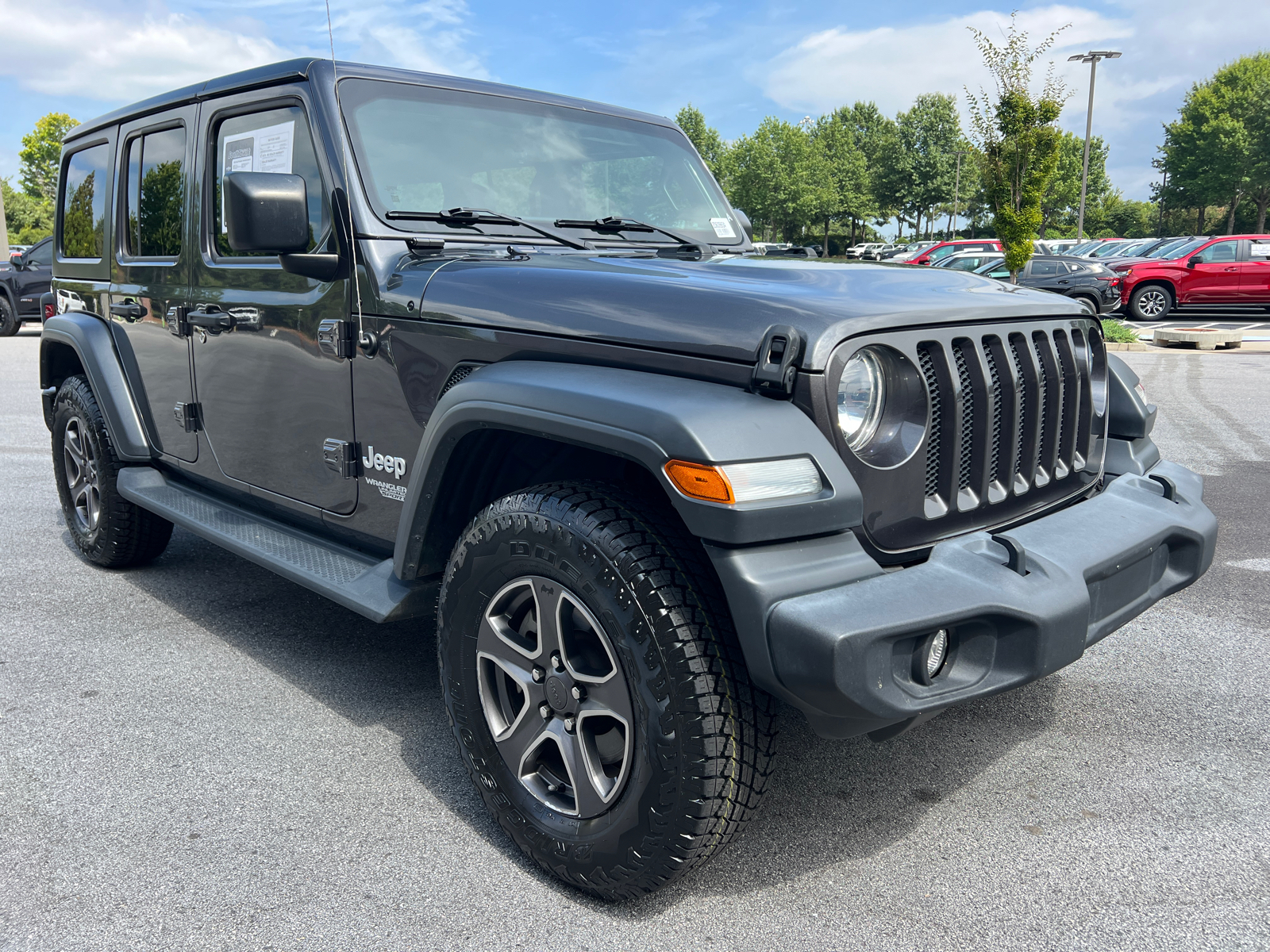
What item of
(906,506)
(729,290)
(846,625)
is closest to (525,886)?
(846,625)

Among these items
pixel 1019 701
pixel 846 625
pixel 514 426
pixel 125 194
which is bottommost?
pixel 1019 701

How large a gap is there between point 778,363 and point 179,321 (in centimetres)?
261

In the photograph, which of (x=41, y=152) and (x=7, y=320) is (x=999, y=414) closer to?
(x=7, y=320)

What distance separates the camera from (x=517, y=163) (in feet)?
10.5

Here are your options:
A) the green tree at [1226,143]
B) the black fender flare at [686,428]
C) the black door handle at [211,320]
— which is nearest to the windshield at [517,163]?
the black door handle at [211,320]

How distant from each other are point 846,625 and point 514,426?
33.9 inches

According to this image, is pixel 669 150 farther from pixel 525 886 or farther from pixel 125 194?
pixel 525 886

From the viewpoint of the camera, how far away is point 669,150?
3797 mm

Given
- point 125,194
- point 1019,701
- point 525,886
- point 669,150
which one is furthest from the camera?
point 125,194

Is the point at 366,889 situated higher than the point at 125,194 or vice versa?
the point at 125,194

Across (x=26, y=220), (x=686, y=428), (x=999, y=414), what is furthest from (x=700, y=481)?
(x=26, y=220)

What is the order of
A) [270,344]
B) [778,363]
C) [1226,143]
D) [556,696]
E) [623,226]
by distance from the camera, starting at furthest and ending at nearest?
[1226,143]
[623,226]
[270,344]
[556,696]
[778,363]

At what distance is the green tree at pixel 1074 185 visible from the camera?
64062 millimetres

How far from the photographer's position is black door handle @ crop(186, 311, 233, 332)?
332cm
